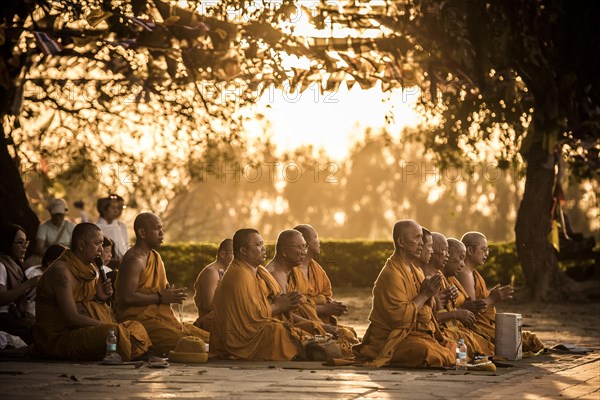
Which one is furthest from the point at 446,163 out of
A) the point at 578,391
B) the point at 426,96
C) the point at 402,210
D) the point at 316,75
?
the point at 402,210

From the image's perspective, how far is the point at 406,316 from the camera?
1176 cm

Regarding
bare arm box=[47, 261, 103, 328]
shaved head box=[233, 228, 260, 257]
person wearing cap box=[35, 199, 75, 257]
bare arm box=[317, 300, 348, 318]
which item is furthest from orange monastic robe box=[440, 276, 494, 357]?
person wearing cap box=[35, 199, 75, 257]

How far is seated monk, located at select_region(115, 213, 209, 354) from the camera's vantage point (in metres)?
12.8

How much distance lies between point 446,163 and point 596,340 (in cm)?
1095

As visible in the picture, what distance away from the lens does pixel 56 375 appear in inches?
408

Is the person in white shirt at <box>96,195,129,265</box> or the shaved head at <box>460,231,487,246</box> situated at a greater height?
the person in white shirt at <box>96,195,129,265</box>

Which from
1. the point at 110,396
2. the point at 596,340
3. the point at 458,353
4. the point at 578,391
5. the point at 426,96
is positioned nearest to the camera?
the point at 110,396

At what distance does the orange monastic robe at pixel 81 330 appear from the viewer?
11938mm

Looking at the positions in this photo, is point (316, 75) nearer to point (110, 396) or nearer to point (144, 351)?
point (144, 351)

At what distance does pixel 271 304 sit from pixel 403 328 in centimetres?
165

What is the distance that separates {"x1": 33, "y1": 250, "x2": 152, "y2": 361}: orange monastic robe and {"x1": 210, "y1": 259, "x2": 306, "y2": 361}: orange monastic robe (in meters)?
0.82

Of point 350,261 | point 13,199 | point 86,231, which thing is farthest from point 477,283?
point 350,261

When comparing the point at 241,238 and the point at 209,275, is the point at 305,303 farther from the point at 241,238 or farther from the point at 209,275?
the point at 241,238

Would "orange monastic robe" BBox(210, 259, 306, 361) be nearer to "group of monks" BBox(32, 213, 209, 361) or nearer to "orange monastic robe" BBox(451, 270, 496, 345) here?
"group of monks" BBox(32, 213, 209, 361)
